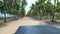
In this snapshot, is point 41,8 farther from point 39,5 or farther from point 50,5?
point 50,5

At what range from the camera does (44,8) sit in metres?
58.9

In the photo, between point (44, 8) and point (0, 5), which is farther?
point (44, 8)

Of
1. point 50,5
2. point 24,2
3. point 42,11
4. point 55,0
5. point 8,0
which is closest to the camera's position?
point 8,0

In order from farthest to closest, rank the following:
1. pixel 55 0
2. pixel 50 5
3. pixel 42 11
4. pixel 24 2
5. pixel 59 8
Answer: pixel 24 2 < pixel 42 11 < pixel 50 5 < pixel 59 8 < pixel 55 0

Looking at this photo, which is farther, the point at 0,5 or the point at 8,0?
the point at 0,5

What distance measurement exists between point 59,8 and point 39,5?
12.9 m

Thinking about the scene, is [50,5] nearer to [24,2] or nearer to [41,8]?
[41,8]

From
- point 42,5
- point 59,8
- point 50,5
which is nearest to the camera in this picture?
point 59,8

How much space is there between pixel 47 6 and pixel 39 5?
15.7ft

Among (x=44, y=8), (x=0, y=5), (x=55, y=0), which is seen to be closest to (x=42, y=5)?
(x=44, y=8)

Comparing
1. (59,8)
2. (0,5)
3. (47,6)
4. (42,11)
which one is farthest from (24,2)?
(0,5)

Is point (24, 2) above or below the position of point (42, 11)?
above

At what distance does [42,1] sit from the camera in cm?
5694

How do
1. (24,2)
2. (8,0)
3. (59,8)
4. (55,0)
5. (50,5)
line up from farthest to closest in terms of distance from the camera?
(24,2) < (50,5) < (59,8) < (55,0) < (8,0)
